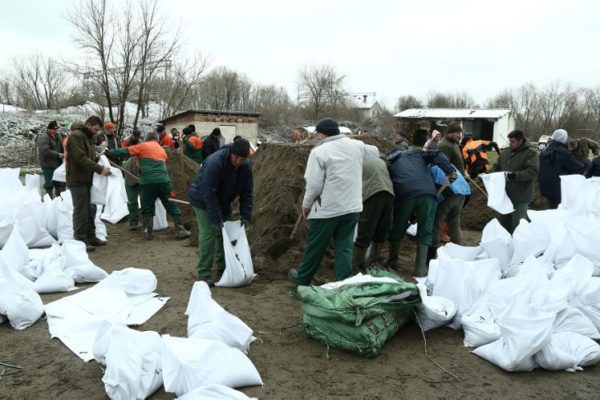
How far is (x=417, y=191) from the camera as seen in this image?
181 inches

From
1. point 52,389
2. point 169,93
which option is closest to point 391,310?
point 52,389

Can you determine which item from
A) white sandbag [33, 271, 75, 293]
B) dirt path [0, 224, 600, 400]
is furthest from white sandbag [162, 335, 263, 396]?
white sandbag [33, 271, 75, 293]

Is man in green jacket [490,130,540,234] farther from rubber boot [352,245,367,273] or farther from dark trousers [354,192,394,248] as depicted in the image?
rubber boot [352,245,367,273]

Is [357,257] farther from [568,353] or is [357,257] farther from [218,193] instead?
[568,353]

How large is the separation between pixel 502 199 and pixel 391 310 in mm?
2971

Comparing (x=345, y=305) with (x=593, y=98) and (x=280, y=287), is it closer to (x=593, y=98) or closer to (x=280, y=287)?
(x=280, y=287)

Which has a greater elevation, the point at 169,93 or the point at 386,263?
the point at 169,93

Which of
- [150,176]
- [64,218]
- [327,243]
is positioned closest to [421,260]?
[327,243]

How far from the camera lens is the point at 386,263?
16.8 feet

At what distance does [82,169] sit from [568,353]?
5615mm

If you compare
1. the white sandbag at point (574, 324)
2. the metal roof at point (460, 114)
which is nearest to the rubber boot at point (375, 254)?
the white sandbag at point (574, 324)

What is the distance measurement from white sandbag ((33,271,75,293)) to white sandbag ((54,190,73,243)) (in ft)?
5.86

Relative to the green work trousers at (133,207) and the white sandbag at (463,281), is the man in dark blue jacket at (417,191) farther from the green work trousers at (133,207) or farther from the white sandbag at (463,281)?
the green work trousers at (133,207)

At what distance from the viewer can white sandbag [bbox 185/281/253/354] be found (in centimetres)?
298
